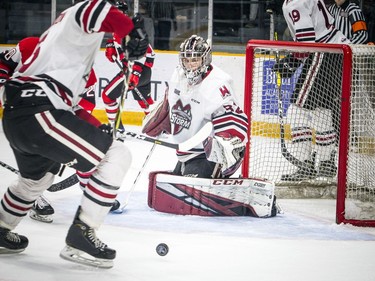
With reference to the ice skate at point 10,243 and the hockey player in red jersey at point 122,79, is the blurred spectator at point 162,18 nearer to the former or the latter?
the hockey player in red jersey at point 122,79

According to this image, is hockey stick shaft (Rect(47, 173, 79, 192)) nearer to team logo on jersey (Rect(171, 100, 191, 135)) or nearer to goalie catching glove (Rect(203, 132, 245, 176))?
team logo on jersey (Rect(171, 100, 191, 135))

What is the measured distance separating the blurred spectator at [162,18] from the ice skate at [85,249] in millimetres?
4759

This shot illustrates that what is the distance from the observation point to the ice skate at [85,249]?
3250mm

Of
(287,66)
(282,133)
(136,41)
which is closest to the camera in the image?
(136,41)

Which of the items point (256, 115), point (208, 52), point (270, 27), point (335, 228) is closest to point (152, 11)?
point (270, 27)

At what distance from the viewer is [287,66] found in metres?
5.24

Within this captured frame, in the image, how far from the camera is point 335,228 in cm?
425

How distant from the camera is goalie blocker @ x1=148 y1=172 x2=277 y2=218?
14.4ft

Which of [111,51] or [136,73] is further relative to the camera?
[136,73]

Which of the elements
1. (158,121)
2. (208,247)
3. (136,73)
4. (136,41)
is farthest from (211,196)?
(136,73)

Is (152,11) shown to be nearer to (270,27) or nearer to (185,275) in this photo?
→ (270,27)

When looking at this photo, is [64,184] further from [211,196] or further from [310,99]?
[310,99]

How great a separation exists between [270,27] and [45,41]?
14.8ft

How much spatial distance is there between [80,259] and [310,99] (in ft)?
7.92
